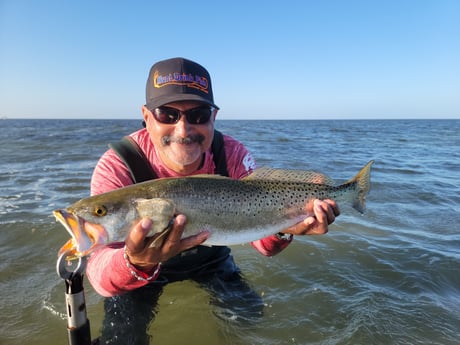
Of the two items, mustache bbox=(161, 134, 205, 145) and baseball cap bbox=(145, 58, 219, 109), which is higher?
baseball cap bbox=(145, 58, 219, 109)

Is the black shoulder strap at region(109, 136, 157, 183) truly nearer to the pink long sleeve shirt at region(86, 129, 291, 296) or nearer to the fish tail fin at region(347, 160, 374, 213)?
the pink long sleeve shirt at region(86, 129, 291, 296)

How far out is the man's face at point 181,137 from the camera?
3.76 metres

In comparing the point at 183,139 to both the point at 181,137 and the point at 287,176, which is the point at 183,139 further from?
the point at 287,176

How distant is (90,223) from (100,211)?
12cm

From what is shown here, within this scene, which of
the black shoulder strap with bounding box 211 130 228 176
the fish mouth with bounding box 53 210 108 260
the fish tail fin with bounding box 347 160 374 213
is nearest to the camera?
the fish mouth with bounding box 53 210 108 260

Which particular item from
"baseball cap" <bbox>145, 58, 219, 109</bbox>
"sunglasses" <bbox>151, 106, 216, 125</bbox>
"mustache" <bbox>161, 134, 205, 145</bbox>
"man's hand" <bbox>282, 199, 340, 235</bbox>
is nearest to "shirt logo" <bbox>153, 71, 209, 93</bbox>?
"baseball cap" <bbox>145, 58, 219, 109</bbox>

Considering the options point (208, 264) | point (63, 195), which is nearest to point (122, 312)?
point (208, 264)

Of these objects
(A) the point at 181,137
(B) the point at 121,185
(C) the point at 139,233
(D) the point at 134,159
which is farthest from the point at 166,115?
(C) the point at 139,233

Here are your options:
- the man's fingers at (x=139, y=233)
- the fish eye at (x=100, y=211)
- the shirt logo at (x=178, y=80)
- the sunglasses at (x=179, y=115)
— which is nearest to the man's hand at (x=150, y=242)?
the man's fingers at (x=139, y=233)

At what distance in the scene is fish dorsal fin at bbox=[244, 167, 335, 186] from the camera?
360cm

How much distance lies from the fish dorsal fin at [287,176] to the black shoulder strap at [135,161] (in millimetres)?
1264

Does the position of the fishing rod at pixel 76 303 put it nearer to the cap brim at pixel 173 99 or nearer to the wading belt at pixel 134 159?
the wading belt at pixel 134 159

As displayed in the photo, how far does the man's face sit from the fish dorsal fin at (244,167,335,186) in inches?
30.3

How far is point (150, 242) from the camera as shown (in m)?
2.83
